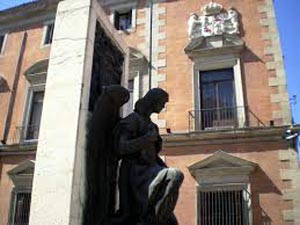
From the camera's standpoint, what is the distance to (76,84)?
352 cm

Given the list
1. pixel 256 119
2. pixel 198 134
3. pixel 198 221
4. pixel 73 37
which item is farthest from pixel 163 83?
pixel 73 37

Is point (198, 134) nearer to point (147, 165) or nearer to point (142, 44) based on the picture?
point (142, 44)

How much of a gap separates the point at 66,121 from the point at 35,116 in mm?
11111

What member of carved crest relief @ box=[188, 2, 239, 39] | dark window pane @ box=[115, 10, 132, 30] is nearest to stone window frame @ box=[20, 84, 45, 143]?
dark window pane @ box=[115, 10, 132, 30]

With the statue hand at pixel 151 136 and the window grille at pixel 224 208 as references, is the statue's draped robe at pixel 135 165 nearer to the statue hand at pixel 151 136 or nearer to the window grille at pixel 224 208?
the statue hand at pixel 151 136

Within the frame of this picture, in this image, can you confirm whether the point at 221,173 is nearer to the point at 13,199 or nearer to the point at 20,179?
the point at 20,179

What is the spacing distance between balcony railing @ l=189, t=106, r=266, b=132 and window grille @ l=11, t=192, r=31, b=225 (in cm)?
562

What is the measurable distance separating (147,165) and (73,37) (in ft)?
4.63

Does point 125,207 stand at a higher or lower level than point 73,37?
lower

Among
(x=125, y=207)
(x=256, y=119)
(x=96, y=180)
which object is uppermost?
(x=256, y=119)

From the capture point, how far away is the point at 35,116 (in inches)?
551

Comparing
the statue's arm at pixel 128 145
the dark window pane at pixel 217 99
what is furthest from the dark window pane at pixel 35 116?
the statue's arm at pixel 128 145

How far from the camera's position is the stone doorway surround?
311 cm

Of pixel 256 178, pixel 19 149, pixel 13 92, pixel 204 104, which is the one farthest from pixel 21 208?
pixel 256 178
